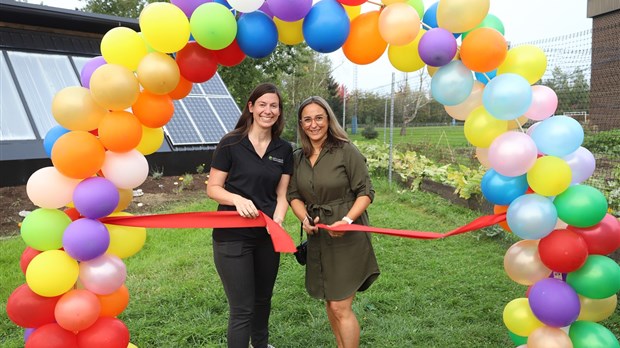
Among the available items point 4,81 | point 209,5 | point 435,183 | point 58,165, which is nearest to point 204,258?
point 58,165

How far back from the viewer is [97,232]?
8.53 ft

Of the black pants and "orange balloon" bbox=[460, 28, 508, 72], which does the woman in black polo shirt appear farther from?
Result: "orange balloon" bbox=[460, 28, 508, 72]

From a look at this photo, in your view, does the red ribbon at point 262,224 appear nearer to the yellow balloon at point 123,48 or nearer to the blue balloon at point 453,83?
the blue balloon at point 453,83

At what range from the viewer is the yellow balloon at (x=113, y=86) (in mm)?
2572

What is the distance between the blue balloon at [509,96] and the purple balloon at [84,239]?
7.15ft

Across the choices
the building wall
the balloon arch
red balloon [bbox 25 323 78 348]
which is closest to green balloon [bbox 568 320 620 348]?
the balloon arch

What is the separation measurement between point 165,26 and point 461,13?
156 centimetres

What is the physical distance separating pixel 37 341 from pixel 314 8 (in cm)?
232

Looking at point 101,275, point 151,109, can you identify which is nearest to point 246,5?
point 151,109

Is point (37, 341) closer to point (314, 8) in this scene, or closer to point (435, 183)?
point (314, 8)

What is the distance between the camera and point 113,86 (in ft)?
8.45

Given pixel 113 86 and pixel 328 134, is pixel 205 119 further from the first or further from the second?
pixel 113 86

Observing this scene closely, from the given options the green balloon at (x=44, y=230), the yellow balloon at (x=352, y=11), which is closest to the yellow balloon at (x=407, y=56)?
the yellow balloon at (x=352, y=11)

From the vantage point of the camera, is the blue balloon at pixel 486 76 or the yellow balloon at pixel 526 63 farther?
the blue balloon at pixel 486 76
